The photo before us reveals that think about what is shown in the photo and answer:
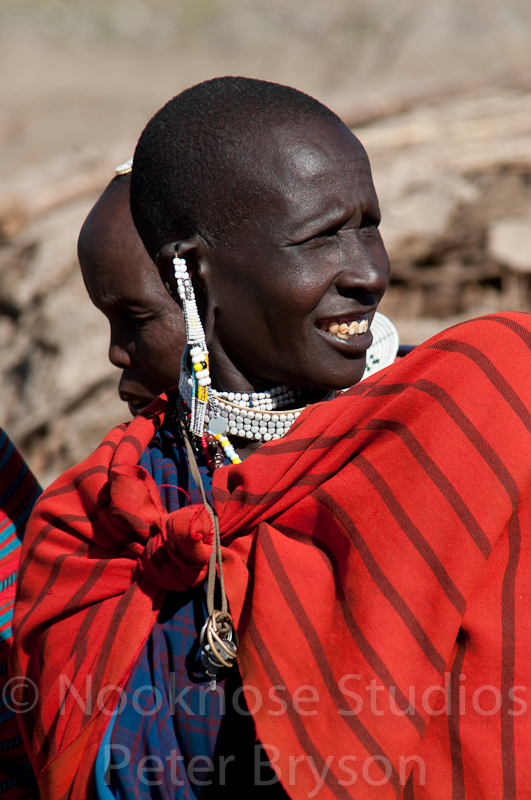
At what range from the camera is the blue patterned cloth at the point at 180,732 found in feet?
4.32

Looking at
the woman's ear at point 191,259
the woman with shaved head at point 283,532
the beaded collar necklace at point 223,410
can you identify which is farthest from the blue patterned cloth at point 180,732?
the woman's ear at point 191,259

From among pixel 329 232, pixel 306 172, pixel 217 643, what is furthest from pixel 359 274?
pixel 217 643

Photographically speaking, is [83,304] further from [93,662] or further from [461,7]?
[461,7]

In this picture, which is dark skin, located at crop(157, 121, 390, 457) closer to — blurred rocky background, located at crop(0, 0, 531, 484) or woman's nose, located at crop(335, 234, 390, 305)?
woman's nose, located at crop(335, 234, 390, 305)

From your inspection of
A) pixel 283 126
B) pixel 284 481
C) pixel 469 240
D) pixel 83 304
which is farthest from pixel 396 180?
pixel 284 481

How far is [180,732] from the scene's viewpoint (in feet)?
4.40

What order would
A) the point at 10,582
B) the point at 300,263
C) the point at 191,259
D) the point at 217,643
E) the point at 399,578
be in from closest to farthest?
the point at 399,578
the point at 217,643
the point at 300,263
the point at 191,259
the point at 10,582

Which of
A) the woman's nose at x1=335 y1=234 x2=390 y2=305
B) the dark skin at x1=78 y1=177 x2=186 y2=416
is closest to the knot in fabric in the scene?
the woman's nose at x1=335 y1=234 x2=390 y2=305

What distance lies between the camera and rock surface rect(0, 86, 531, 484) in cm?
462

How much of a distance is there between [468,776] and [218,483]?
25.6 inches

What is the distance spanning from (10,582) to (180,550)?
0.87 meters

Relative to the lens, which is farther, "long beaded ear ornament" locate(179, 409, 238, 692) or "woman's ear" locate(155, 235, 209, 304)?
"woman's ear" locate(155, 235, 209, 304)

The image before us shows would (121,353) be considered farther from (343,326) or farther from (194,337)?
(343,326)

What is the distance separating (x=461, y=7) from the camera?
20016 millimetres
